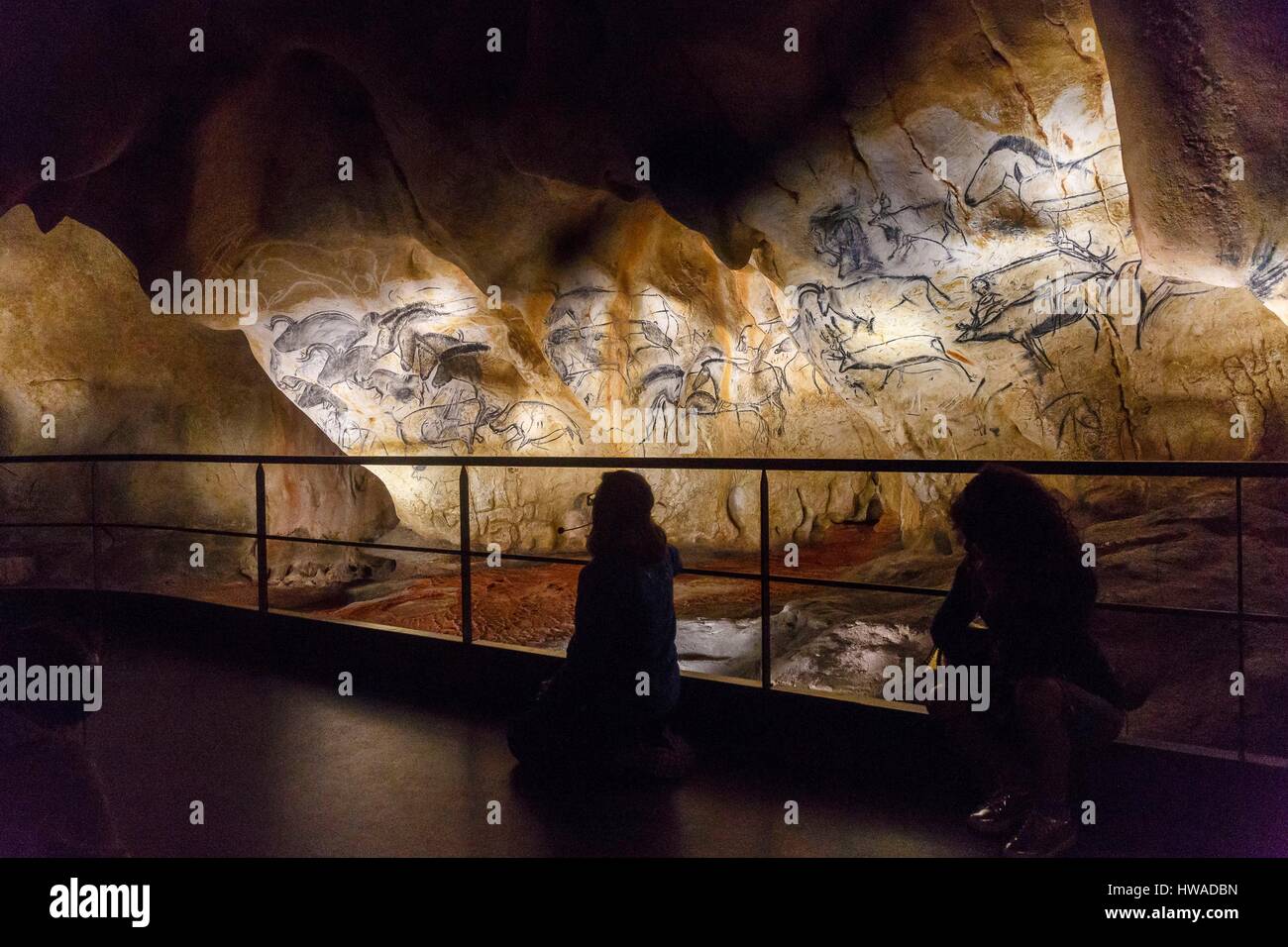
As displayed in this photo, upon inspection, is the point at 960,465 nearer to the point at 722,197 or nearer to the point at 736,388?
the point at 722,197

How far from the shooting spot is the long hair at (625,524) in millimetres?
3129

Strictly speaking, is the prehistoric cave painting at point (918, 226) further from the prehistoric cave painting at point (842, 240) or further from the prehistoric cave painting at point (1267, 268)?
the prehistoric cave painting at point (1267, 268)

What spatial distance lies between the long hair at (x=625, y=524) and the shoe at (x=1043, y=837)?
4.65 feet

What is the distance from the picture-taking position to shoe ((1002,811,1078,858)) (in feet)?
8.11

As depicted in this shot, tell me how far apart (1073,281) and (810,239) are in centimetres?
199

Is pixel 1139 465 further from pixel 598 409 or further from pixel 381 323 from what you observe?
pixel 381 323

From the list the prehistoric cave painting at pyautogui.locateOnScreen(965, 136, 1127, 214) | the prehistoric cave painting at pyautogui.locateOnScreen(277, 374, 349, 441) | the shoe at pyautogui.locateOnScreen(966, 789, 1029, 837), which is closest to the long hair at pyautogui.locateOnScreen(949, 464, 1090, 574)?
the shoe at pyautogui.locateOnScreen(966, 789, 1029, 837)

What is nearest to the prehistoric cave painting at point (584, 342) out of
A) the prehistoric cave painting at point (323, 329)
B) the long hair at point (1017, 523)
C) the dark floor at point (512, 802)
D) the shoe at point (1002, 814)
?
the prehistoric cave painting at point (323, 329)

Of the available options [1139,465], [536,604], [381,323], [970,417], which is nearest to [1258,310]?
[970,417]

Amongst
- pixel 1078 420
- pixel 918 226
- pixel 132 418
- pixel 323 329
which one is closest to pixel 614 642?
pixel 918 226

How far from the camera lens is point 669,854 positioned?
8.56 ft

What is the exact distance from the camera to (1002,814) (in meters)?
2.63

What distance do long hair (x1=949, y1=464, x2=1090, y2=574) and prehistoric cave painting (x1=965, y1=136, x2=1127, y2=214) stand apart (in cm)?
428

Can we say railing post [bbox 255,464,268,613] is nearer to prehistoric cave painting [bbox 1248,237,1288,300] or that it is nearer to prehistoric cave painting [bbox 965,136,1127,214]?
prehistoric cave painting [bbox 965,136,1127,214]
